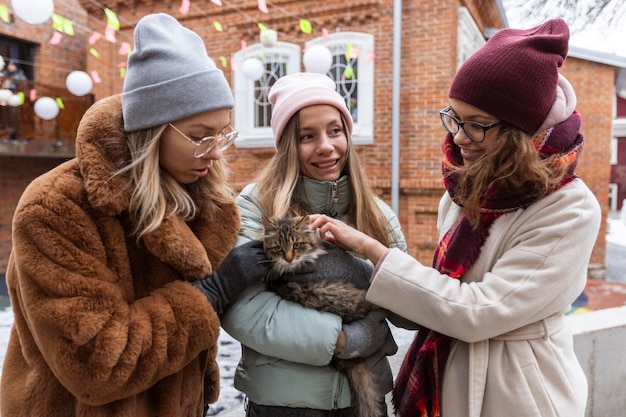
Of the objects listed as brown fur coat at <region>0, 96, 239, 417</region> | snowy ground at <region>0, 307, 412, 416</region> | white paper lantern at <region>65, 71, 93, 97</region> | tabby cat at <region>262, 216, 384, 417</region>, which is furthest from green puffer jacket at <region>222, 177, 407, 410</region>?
white paper lantern at <region>65, 71, 93, 97</region>

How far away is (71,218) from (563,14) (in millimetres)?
7754

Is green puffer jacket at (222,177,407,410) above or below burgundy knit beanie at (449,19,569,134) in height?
below

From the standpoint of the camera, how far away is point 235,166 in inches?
346

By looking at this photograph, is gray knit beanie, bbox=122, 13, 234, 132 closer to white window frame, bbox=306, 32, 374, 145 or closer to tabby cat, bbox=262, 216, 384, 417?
tabby cat, bbox=262, 216, 384, 417

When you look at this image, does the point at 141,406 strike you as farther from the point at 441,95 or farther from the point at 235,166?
the point at 235,166

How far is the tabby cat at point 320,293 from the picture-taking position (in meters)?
1.68

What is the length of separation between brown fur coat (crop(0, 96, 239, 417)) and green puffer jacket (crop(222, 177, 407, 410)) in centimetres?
15

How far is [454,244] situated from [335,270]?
1.50 feet

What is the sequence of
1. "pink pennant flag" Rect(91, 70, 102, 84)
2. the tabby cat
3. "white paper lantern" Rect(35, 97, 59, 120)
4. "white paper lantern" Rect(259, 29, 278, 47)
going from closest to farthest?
the tabby cat < "white paper lantern" Rect(259, 29, 278, 47) < "white paper lantern" Rect(35, 97, 59, 120) < "pink pennant flag" Rect(91, 70, 102, 84)

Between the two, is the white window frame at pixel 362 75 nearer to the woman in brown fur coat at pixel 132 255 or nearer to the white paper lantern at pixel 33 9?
the white paper lantern at pixel 33 9

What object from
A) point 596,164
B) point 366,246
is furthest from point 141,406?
point 596,164

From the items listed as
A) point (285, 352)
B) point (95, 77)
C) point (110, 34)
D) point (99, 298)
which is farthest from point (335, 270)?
point (95, 77)

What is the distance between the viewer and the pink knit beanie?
1.90 meters

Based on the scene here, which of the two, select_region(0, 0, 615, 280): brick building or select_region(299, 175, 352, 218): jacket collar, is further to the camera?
select_region(0, 0, 615, 280): brick building
